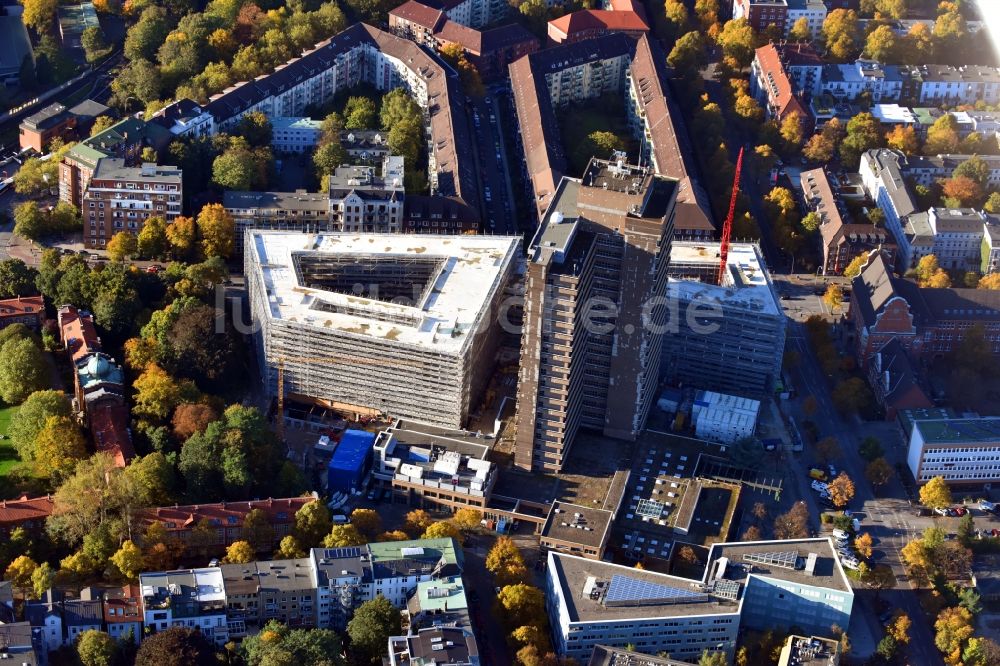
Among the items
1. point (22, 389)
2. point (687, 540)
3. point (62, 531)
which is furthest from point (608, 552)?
point (22, 389)

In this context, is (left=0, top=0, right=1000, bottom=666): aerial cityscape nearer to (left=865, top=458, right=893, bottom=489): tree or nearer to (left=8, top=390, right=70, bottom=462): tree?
(left=8, top=390, right=70, bottom=462): tree

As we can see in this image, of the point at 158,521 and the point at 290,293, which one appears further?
the point at 290,293

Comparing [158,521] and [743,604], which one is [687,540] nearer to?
[743,604]

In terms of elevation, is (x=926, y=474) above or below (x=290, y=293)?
below

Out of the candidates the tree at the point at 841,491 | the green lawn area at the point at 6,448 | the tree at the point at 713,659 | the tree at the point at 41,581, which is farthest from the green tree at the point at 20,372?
the tree at the point at 841,491

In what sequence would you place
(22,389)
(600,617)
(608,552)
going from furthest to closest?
(22,389) → (608,552) → (600,617)

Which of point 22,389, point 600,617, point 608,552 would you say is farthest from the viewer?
point 22,389

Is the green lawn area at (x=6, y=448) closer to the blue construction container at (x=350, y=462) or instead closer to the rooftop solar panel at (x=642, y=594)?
the blue construction container at (x=350, y=462)

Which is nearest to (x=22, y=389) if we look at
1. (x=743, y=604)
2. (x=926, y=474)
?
(x=743, y=604)
